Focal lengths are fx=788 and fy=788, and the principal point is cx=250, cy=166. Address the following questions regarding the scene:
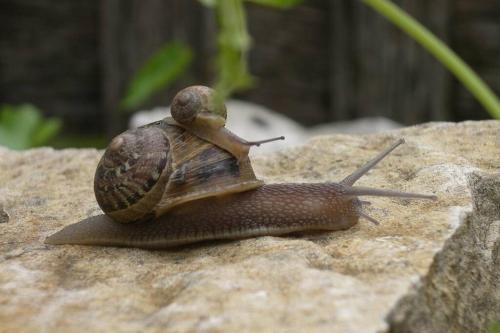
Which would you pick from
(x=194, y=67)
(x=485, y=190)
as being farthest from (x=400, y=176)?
(x=194, y=67)

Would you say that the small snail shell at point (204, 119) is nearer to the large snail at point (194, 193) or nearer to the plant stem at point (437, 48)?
the large snail at point (194, 193)

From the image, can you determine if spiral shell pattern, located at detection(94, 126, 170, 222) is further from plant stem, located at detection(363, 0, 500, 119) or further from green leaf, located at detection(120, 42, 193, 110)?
green leaf, located at detection(120, 42, 193, 110)

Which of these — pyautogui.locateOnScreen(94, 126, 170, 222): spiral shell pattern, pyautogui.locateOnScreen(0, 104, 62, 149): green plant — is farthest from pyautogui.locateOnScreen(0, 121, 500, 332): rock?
pyautogui.locateOnScreen(0, 104, 62, 149): green plant

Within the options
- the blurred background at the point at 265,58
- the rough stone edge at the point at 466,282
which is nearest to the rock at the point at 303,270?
the rough stone edge at the point at 466,282

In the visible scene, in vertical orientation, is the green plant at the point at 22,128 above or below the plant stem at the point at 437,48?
below

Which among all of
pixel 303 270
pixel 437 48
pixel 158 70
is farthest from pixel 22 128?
pixel 303 270

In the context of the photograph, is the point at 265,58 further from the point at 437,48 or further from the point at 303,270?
the point at 303,270
